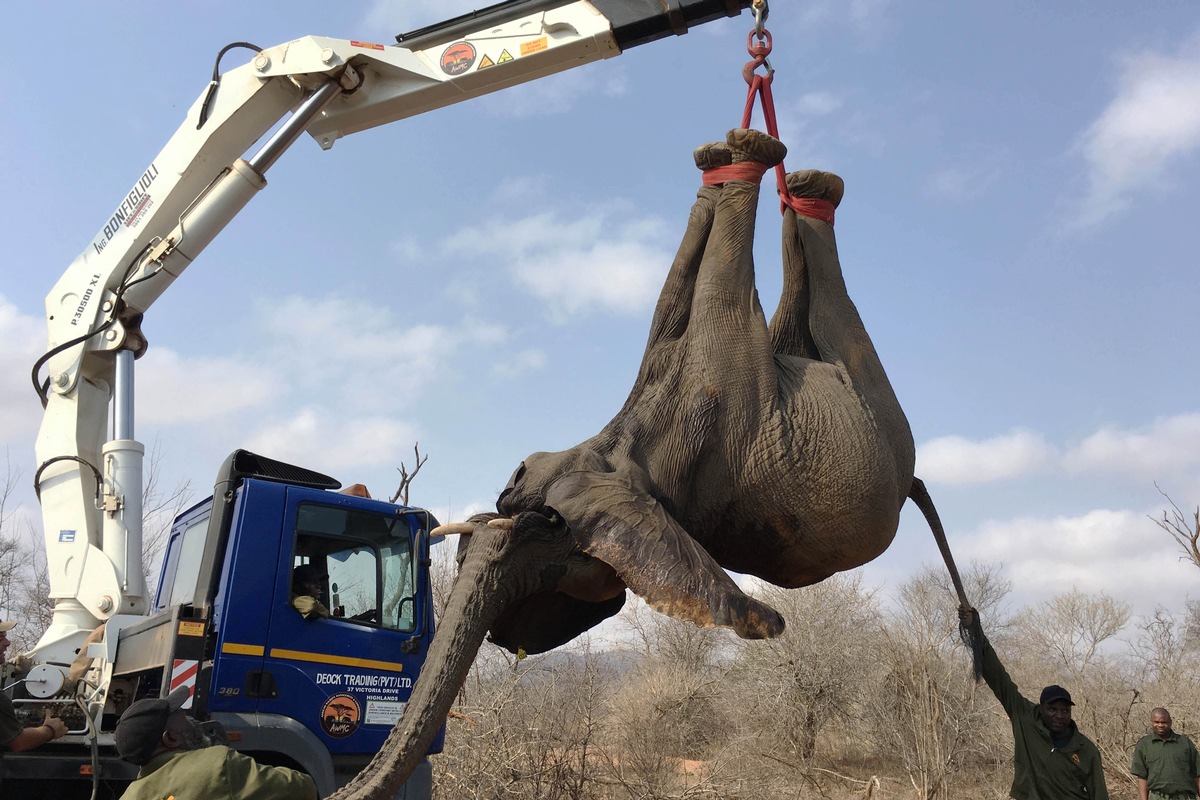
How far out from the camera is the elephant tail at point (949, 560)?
6246mm

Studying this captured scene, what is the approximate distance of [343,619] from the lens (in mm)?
7488

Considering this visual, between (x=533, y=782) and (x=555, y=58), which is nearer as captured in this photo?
(x=555, y=58)

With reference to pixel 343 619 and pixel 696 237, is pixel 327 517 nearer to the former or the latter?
pixel 343 619

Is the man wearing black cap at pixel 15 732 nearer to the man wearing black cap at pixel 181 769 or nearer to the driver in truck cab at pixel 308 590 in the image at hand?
the driver in truck cab at pixel 308 590

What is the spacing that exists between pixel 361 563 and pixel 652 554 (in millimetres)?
4514

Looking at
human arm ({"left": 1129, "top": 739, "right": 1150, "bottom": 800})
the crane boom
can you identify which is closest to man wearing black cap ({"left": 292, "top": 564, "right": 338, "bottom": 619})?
the crane boom

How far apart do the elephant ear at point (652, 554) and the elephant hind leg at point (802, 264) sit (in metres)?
1.89

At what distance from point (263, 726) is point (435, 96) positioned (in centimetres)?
503

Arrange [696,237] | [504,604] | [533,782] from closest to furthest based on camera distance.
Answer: [504,604] < [696,237] < [533,782]

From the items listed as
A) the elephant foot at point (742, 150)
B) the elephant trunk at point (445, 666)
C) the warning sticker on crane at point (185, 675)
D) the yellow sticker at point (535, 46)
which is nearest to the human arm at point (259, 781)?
the elephant trunk at point (445, 666)

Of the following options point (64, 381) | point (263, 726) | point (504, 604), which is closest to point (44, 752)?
point (263, 726)

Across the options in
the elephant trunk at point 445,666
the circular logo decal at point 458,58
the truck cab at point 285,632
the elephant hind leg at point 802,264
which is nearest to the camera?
the elephant trunk at point 445,666

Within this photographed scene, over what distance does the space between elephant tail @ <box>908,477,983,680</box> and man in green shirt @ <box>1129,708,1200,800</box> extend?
369 cm

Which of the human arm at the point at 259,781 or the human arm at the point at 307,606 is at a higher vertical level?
the human arm at the point at 307,606
